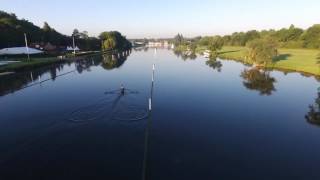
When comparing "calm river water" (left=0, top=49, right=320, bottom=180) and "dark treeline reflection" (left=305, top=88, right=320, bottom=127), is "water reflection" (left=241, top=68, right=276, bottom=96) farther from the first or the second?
"dark treeline reflection" (left=305, top=88, right=320, bottom=127)

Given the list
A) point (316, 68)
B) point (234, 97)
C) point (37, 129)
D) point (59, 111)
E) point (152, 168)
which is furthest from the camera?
point (316, 68)

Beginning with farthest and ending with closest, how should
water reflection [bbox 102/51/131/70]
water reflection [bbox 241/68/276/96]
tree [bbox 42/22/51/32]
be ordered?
tree [bbox 42/22/51/32] → water reflection [bbox 102/51/131/70] → water reflection [bbox 241/68/276/96]

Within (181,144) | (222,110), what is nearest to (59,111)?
(181,144)

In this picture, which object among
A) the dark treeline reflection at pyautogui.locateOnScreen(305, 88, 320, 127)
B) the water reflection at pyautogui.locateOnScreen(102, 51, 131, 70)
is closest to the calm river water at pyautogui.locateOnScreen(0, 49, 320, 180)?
the dark treeline reflection at pyautogui.locateOnScreen(305, 88, 320, 127)

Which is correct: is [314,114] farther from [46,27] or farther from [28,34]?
[46,27]

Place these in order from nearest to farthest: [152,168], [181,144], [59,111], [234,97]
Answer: [152,168], [181,144], [59,111], [234,97]

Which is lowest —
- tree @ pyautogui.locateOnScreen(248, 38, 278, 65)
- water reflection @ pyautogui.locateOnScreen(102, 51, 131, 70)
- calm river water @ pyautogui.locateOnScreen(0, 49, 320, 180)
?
calm river water @ pyautogui.locateOnScreen(0, 49, 320, 180)

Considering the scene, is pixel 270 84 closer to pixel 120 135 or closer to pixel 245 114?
pixel 245 114

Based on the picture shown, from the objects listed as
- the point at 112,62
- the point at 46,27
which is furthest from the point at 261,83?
the point at 46,27
